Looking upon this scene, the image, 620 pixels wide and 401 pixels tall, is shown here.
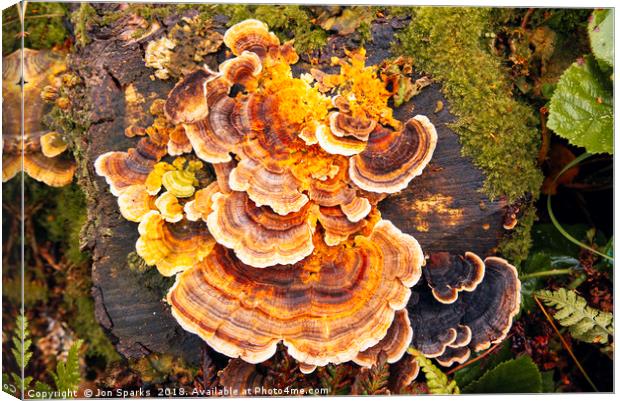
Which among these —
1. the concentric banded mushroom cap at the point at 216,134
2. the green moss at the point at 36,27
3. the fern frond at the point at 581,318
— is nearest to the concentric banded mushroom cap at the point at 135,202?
the concentric banded mushroom cap at the point at 216,134

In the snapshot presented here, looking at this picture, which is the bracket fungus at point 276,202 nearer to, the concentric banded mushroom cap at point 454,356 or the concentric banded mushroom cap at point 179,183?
the concentric banded mushroom cap at point 179,183

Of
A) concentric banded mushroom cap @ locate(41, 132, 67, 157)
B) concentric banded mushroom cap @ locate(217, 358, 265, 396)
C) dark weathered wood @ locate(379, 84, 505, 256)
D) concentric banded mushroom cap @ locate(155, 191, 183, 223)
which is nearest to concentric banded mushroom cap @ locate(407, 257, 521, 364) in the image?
dark weathered wood @ locate(379, 84, 505, 256)

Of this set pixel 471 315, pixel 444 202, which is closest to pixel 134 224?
pixel 444 202

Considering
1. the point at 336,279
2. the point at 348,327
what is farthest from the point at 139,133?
the point at 348,327

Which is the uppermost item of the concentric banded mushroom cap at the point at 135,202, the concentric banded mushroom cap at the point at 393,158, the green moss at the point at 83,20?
the green moss at the point at 83,20

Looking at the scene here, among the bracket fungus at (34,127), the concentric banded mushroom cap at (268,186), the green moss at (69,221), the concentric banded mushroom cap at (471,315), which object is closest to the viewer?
the concentric banded mushroom cap at (268,186)

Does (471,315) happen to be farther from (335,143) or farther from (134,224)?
(134,224)

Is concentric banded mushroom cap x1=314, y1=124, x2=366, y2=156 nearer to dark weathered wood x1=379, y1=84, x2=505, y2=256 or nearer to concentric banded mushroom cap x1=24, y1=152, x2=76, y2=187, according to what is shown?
dark weathered wood x1=379, y1=84, x2=505, y2=256

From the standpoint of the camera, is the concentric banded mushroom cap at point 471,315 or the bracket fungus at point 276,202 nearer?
the bracket fungus at point 276,202
